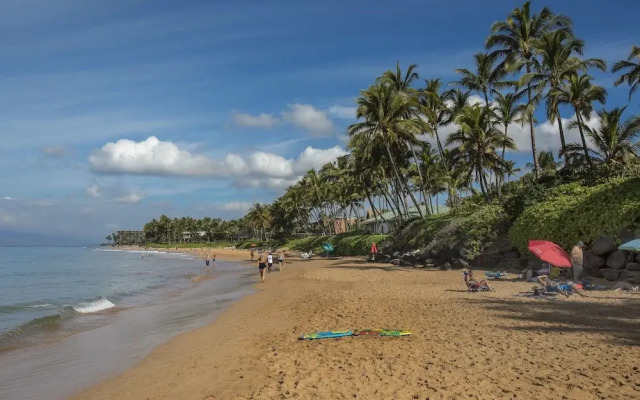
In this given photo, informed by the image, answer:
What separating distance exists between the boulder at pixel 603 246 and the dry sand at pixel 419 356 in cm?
423

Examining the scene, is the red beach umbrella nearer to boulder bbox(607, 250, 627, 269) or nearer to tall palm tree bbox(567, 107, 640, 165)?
boulder bbox(607, 250, 627, 269)

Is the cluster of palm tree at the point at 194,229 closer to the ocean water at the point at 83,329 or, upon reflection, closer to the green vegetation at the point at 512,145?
the green vegetation at the point at 512,145

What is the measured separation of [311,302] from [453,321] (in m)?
6.17

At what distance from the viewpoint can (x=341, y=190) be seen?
60.2 m

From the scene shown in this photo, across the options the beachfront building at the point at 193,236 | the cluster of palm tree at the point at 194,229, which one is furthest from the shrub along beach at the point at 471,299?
the beachfront building at the point at 193,236

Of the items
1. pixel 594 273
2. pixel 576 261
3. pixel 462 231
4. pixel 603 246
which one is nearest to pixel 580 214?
pixel 603 246

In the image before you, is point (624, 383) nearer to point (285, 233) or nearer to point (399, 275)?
point (399, 275)

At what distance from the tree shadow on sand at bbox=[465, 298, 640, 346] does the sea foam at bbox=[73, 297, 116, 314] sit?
14.0 metres

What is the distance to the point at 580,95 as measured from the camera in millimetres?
25031

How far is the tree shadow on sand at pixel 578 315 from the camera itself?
8008 mm

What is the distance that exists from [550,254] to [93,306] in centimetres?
1725

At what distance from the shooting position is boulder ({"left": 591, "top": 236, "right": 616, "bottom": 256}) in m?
15.5

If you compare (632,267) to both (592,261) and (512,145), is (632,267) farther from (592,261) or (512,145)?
(512,145)

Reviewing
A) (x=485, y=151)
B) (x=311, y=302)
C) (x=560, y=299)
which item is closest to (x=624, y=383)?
(x=560, y=299)
